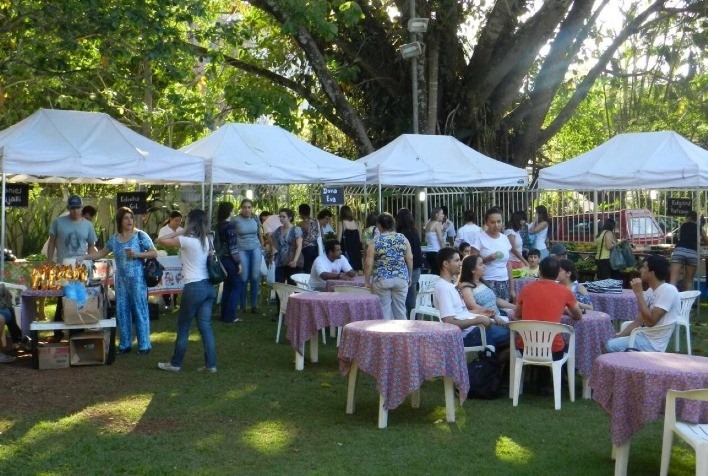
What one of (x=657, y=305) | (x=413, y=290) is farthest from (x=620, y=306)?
(x=413, y=290)

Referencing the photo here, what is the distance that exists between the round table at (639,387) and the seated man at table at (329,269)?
631 cm

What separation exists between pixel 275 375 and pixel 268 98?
1130 centimetres

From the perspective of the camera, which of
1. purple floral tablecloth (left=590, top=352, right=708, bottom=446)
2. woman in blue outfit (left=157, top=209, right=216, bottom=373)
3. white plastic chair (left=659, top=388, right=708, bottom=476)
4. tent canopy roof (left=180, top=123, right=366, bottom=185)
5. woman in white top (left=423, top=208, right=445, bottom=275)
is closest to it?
white plastic chair (left=659, top=388, right=708, bottom=476)

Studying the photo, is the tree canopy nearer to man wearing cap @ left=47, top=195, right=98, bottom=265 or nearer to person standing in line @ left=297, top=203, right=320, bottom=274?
person standing in line @ left=297, top=203, right=320, bottom=274

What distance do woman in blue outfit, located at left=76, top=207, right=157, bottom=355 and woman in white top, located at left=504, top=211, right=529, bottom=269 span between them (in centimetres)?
509

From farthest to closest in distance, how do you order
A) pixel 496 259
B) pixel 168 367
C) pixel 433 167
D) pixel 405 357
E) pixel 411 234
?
pixel 433 167 → pixel 411 234 → pixel 496 259 → pixel 168 367 → pixel 405 357

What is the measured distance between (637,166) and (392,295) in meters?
5.67

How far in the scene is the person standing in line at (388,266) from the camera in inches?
404

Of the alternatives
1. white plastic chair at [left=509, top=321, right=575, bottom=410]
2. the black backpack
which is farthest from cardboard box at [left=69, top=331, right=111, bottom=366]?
white plastic chair at [left=509, top=321, right=575, bottom=410]

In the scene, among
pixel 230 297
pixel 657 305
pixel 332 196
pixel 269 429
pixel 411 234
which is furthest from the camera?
pixel 332 196

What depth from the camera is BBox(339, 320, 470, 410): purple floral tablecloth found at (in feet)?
24.7

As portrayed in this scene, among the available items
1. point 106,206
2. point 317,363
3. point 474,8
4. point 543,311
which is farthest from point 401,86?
point 543,311

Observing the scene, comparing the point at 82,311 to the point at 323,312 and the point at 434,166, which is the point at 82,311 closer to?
the point at 323,312

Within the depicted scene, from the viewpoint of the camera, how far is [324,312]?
32.8 ft
